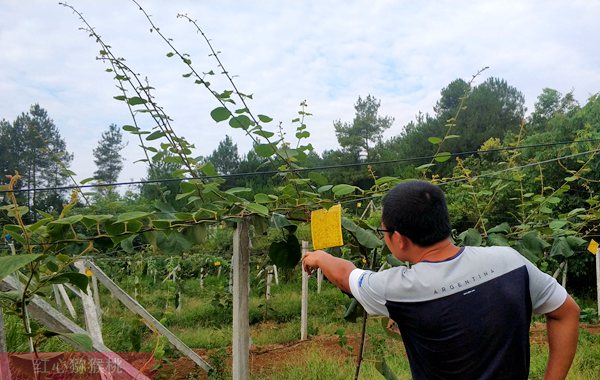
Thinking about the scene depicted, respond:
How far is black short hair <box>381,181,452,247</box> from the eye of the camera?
119 centimetres

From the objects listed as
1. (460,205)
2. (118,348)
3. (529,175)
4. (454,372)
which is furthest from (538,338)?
(454,372)

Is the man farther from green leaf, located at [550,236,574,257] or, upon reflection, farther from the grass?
the grass

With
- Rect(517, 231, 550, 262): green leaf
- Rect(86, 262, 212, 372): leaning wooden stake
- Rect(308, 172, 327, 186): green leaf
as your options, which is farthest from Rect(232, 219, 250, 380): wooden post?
Rect(86, 262, 212, 372): leaning wooden stake

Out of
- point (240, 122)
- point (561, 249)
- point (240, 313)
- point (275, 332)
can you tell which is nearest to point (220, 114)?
point (240, 122)

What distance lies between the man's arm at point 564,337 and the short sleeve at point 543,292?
0.02 meters

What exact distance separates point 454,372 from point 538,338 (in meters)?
5.43

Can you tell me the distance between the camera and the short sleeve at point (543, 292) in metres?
1.23

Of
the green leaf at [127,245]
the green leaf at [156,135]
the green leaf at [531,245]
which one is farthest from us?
the green leaf at [531,245]

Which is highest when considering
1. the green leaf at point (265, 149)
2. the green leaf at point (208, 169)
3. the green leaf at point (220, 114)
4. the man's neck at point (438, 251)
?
the green leaf at point (220, 114)

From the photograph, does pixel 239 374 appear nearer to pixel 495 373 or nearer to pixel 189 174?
pixel 189 174

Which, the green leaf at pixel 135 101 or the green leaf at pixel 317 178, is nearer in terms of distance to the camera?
the green leaf at pixel 135 101

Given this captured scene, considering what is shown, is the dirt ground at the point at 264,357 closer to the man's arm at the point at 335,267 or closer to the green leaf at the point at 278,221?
the green leaf at the point at 278,221

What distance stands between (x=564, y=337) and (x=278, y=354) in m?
4.09

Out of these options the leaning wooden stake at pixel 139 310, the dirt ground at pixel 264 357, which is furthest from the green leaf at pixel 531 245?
the dirt ground at pixel 264 357
